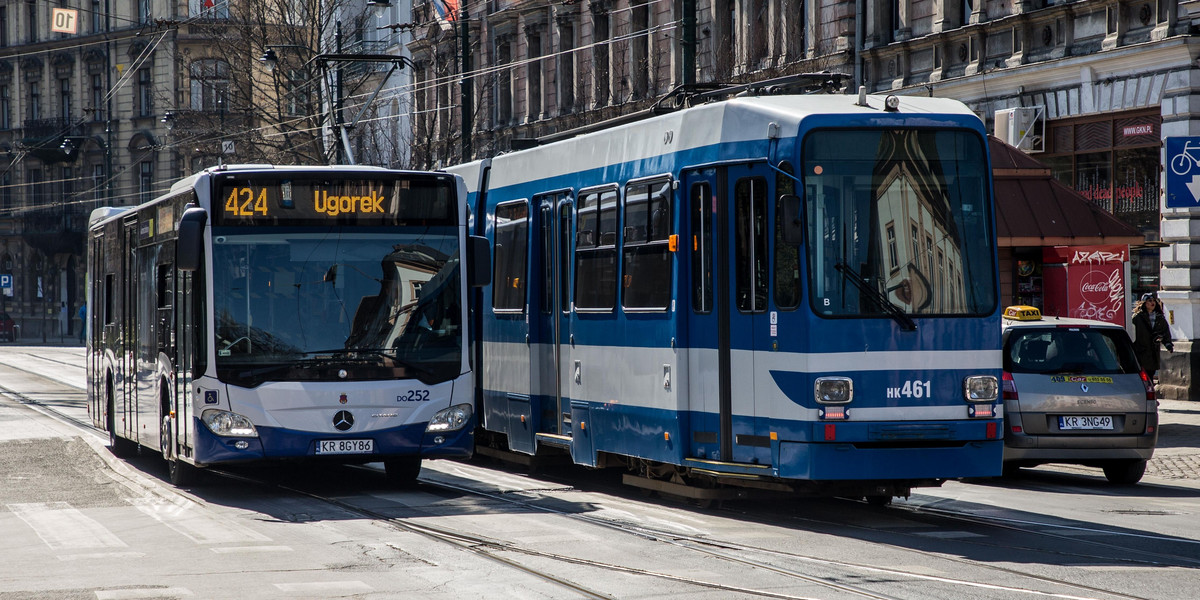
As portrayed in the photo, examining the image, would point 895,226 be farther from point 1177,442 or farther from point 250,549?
point 1177,442

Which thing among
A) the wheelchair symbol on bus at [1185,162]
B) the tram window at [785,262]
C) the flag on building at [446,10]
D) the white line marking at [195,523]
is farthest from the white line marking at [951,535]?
the flag on building at [446,10]

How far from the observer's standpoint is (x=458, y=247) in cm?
1424

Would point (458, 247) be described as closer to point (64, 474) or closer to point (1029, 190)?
point (64, 474)

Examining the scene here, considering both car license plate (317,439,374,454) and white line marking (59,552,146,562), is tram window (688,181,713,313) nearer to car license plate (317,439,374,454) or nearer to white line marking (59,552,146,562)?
car license plate (317,439,374,454)

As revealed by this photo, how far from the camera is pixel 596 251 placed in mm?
13844

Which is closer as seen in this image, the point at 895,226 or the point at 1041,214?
the point at 895,226

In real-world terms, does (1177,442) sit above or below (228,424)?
below

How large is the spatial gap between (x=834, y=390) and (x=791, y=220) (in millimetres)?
1184

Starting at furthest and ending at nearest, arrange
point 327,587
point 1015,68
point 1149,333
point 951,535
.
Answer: point 1015,68, point 1149,333, point 951,535, point 327,587

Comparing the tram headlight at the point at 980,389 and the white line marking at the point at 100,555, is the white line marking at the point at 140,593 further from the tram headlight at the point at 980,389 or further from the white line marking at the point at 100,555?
the tram headlight at the point at 980,389

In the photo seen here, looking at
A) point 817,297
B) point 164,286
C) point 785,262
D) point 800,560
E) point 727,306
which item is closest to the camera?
point 800,560

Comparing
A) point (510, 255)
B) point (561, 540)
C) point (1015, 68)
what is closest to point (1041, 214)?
point (1015, 68)

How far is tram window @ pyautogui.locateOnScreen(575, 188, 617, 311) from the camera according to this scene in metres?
13.5

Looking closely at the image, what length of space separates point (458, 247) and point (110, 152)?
6102cm
